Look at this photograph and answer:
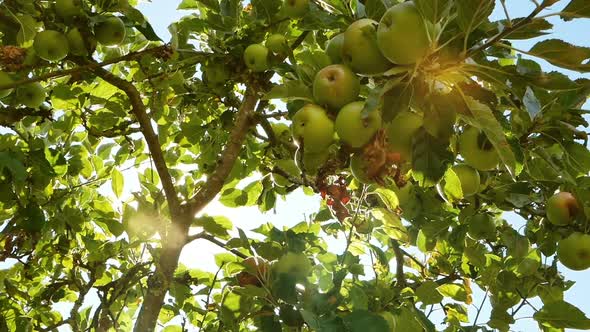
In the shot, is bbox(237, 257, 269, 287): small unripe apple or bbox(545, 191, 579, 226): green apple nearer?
bbox(237, 257, 269, 287): small unripe apple

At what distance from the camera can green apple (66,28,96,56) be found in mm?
2863

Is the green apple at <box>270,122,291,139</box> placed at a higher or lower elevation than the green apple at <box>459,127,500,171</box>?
higher

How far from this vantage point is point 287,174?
303cm

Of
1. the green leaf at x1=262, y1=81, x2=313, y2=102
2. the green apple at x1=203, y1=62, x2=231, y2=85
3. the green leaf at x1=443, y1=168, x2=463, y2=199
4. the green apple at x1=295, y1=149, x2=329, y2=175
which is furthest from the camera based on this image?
the green apple at x1=203, y1=62, x2=231, y2=85

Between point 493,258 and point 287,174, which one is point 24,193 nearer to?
point 287,174

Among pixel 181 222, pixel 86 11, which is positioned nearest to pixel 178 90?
pixel 86 11

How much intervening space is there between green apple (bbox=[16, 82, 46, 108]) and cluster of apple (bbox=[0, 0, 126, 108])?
0.24 metres

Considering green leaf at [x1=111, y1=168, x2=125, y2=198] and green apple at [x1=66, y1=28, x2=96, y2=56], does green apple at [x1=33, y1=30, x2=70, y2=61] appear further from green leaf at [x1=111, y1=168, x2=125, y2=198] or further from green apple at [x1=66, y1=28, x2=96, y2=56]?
green leaf at [x1=111, y1=168, x2=125, y2=198]

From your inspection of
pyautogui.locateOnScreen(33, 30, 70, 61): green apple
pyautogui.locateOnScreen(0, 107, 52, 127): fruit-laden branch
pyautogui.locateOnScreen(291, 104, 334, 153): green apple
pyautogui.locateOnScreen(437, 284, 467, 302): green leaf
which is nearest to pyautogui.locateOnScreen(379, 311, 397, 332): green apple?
pyautogui.locateOnScreen(437, 284, 467, 302): green leaf

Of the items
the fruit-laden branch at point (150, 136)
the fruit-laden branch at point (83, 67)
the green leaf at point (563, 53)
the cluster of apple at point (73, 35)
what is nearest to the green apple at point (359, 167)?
the green leaf at point (563, 53)

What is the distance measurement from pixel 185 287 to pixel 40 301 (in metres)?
1.70

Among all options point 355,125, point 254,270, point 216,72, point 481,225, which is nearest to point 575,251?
point 481,225

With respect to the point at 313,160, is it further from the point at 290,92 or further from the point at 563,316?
the point at 563,316

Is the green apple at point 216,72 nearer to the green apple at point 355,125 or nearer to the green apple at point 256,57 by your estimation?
the green apple at point 256,57
